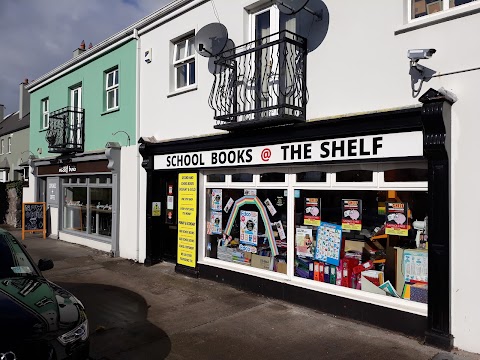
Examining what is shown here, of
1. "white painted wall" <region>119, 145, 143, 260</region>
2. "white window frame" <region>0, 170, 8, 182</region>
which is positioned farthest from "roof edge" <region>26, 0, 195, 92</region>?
"white window frame" <region>0, 170, 8, 182</region>

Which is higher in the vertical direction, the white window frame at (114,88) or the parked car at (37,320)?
the white window frame at (114,88)

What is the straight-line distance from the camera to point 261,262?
295 inches

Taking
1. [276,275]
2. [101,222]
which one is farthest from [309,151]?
[101,222]

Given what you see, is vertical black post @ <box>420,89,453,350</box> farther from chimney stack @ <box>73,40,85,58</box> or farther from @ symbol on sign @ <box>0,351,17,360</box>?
chimney stack @ <box>73,40,85,58</box>

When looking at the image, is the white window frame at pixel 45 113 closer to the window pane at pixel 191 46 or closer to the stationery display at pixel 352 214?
the window pane at pixel 191 46

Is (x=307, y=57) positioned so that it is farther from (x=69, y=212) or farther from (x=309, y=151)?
(x=69, y=212)

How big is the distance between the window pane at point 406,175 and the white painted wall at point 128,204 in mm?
6388

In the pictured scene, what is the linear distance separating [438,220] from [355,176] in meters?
1.42

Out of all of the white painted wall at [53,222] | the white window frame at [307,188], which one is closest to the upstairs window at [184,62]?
the white window frame at [307,188]

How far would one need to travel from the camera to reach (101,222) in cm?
1206

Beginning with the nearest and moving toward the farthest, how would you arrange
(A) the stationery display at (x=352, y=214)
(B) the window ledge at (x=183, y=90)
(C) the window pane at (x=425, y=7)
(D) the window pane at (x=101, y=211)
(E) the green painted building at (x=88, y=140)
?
(C) the window pane at (x=425, y=7) → (A) the stationery display at (x=352, y=214) → (B) the window ledge at (x=183, y=90) → (E) the green painted building at (x=88, y=140) → (D) the window pane at (x=101, y=211)

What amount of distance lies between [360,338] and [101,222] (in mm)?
8905

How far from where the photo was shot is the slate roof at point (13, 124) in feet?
83.9

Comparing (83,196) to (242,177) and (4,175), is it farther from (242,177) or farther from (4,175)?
(4,175)
